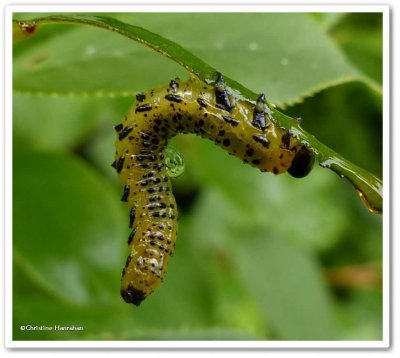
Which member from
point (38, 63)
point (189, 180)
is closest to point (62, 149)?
point (189, 180)

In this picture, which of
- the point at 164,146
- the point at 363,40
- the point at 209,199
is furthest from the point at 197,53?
the point at 209,199

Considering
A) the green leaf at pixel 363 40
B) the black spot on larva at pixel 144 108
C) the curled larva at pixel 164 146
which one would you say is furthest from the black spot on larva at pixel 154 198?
the green leaf at pixel 363 40

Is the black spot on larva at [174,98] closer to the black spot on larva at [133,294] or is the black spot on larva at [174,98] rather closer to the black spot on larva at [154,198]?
the black spot on larva at [154,198]

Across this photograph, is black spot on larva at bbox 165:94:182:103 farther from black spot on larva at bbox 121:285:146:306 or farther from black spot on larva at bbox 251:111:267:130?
black spot on larva at bbox 121:285:146:306

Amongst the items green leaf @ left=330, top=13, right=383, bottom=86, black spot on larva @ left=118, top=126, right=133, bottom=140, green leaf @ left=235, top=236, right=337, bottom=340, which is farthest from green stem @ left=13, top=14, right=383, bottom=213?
green leaf @ left=235, top=236, right=337, bottom=340

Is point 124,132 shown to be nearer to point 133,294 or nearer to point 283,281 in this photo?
point 133,294
